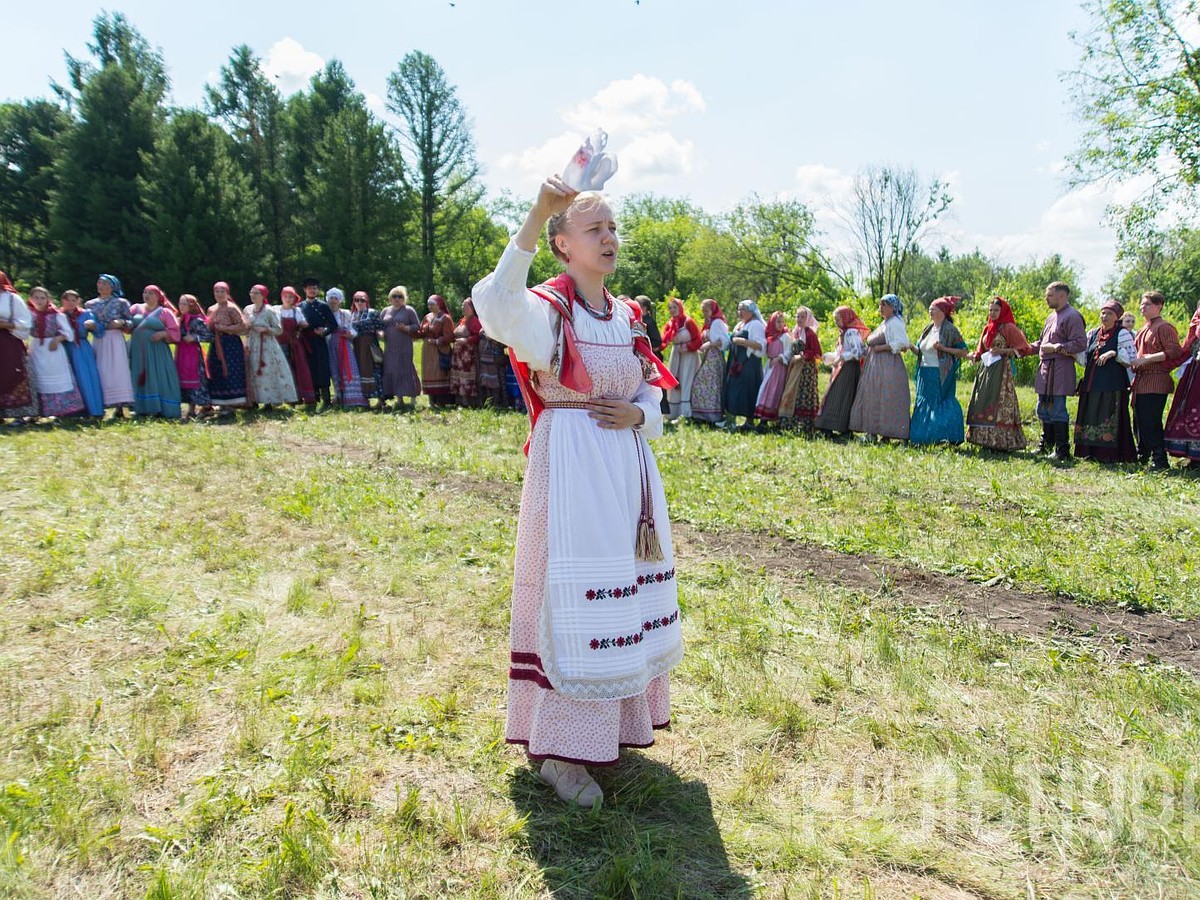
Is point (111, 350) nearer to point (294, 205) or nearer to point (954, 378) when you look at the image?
point (954, 378)

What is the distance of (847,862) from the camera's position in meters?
2.38

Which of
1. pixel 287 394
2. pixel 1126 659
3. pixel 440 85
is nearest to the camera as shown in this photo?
pixel 1126 659

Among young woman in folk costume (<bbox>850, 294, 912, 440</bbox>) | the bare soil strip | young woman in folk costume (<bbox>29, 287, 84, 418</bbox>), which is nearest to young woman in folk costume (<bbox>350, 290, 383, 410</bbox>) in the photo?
young woman in folk costume (<bbox>29, 287, 84, 418</bbox>)

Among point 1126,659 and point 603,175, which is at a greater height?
point 603,175

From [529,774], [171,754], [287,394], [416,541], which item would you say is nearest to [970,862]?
[529,774]

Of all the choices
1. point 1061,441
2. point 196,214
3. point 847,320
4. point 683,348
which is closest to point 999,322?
point 1061,441

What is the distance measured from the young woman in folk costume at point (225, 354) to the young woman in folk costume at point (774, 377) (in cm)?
748

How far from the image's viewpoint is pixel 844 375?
424 inches

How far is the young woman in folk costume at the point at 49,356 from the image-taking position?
1041 cm

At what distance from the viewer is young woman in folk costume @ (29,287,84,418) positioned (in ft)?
34.2

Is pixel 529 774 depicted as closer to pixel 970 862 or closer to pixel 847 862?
pixel 847 862

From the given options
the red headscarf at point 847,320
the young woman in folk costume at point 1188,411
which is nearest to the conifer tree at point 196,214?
the red headscarf at point 847,320

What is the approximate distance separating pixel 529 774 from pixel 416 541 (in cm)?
285

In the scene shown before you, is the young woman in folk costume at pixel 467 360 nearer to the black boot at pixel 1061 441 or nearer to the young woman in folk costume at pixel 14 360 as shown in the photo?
the young woman in folk costume at pixel 14 360
